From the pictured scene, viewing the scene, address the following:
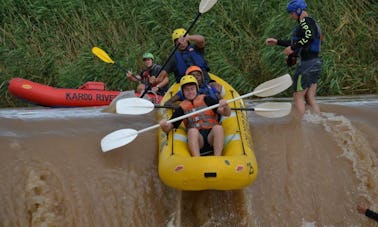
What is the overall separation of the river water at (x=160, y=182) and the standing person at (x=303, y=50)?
0.37 metres

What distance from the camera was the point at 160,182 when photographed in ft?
16.5

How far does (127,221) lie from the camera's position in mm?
4715

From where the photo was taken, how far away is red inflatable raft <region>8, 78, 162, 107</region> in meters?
8.34

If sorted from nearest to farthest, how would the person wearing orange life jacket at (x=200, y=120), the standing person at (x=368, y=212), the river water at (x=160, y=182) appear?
1. the standing person at (x=368, y=212)
2. the river water at (x=160, y=182)
3. the person wearing orange life jacket at (x=200, y=120)

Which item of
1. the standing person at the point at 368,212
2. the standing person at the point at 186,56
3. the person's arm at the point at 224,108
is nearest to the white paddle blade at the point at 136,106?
the person's arm at the point at 224,108

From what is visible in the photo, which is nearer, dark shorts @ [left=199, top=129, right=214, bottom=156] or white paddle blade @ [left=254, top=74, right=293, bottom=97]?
dark shorts @ [left=199, top=129, right=214, bottom=156]

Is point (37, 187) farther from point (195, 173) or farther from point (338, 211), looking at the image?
point (338, 211)

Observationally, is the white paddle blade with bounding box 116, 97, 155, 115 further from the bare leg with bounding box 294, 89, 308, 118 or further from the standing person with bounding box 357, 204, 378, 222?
the standing person with bounding box 357, 204, 378, 222

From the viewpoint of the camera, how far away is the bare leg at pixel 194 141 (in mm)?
4781

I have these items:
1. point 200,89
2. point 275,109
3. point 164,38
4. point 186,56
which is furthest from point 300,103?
point 164,38

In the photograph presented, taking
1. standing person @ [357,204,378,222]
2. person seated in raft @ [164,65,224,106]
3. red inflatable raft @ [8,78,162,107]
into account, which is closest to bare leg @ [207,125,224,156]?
person seated in raft @ [164,65,224,106]

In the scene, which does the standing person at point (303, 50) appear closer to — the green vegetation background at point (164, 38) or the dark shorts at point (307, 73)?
the dark shorts at point (307, 73)

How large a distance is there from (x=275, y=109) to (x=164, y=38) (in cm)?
484

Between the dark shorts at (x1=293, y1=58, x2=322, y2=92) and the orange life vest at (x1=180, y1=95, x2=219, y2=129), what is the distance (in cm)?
128
